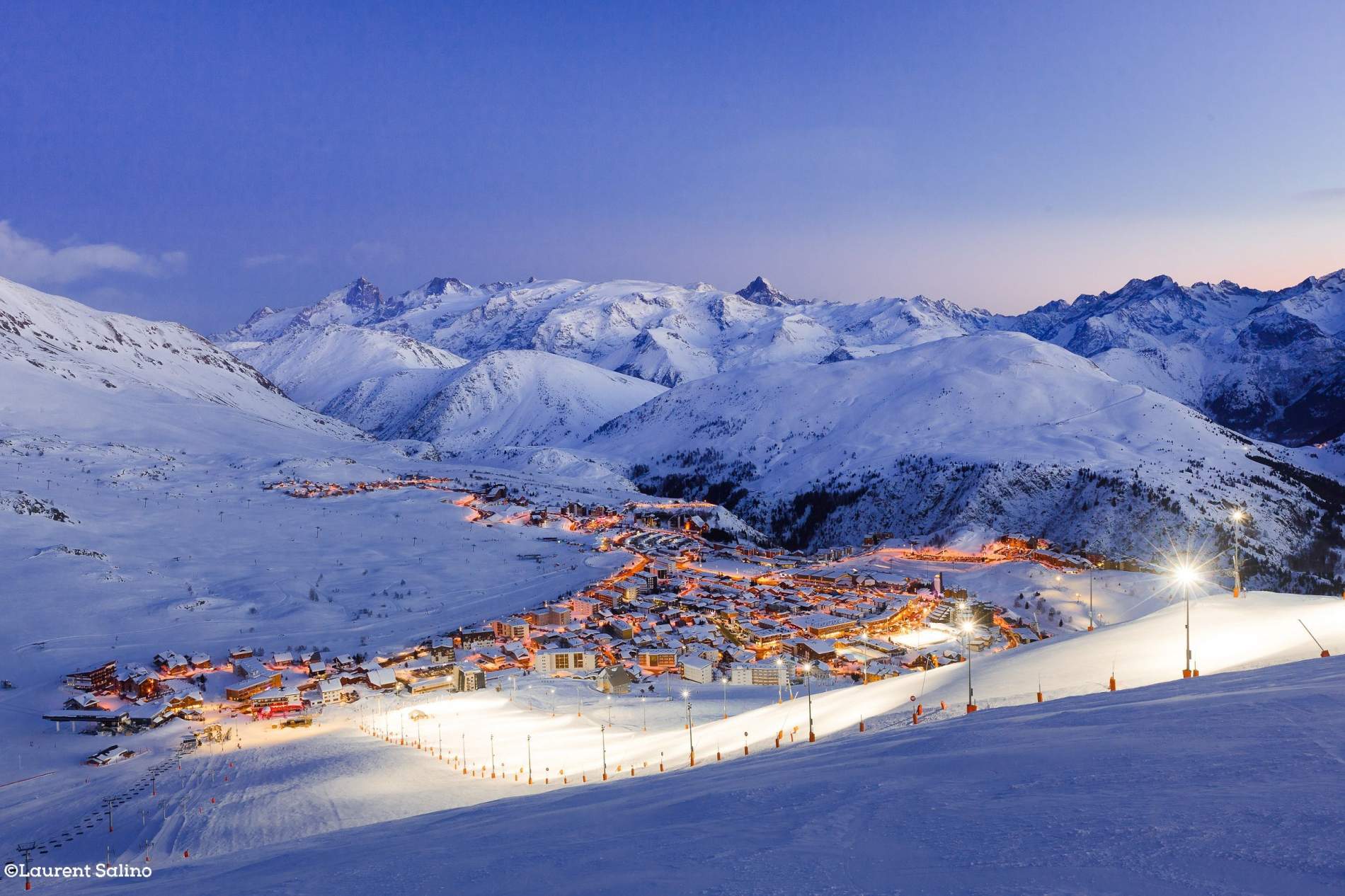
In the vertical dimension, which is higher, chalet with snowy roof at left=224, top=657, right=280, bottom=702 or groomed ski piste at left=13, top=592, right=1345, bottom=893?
groomed ski piste at left=13, top=592, right=1345, bottom=893

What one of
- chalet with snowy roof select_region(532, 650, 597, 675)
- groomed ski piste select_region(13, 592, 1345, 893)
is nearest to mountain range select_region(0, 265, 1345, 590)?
chalet with snowy roof select_region(532, 650, 597, 675)

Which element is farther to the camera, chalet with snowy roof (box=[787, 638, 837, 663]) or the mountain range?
the mountain range

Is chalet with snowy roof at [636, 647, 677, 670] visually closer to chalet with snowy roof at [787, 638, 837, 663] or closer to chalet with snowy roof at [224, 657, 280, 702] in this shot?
chalet with snowy roof at [787, 638, 837, 663]

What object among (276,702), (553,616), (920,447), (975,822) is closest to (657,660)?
(553,616)

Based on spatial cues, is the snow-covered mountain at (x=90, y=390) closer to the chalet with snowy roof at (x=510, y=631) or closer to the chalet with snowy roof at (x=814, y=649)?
the chalet with snowy roof at (x=510, y=631)

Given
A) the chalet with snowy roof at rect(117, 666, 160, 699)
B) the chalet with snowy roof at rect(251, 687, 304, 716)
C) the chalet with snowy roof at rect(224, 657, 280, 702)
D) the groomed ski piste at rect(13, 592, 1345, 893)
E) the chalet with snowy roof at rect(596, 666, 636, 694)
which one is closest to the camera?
the groomed ski piste at rect(13, 592, 1345, 893)

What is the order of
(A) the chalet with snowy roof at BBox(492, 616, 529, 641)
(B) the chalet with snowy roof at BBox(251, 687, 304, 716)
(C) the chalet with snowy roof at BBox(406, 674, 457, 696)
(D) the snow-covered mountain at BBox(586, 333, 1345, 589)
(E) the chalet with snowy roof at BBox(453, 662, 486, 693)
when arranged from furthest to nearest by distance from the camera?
(D) the snow-covered mountain at BBox(586, 333, 1345, 589) < (A) the chalet with snowy roof at BBox(492, 616, 529, 641) < (E) the chalet with snowy roof at BBox(453, 662, 486, 693) < (C) the chalet with snowy roof at BBox(406, 674, 457, 696) < (B) the chalet with snowy roof at BBox(251, 687, 304, 716)

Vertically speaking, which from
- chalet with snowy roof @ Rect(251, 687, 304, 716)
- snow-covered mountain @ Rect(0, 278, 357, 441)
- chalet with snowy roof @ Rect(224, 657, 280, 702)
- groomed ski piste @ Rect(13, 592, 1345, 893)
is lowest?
chalet with snowy roof @ Rect(251, 687, 304, 716)

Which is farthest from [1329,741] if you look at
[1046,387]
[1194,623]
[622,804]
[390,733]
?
[1046,387]
